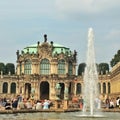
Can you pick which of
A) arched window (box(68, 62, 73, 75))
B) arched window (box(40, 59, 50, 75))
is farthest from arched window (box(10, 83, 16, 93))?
arched window (box(68, 62, 73, 75))

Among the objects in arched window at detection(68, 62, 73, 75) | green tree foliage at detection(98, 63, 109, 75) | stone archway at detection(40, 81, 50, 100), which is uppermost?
green tree foliage at detection(98, 63, 109, 75)

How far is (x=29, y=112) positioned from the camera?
121 ft

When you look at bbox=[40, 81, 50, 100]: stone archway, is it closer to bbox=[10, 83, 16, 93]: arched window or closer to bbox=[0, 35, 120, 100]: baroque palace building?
bbox=[0, 35, 120, 100]: baroque palace building

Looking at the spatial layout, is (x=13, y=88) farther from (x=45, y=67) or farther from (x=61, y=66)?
(x=61, y=66)

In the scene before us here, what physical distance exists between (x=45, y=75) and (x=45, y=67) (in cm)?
299

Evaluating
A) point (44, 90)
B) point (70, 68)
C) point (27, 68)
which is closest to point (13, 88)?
point (27, 68)

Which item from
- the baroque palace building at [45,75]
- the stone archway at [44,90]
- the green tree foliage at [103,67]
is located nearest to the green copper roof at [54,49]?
the baroque palace building at [45,75]

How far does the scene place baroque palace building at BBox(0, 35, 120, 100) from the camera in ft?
419

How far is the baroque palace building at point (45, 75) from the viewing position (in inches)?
5032

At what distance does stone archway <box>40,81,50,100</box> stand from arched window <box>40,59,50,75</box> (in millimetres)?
3212

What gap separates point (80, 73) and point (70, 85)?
1842 cm

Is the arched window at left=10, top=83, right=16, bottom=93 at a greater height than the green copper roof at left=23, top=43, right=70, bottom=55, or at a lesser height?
lesser

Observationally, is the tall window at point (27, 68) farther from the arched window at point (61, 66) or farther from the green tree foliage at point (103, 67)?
the green tree foliage at point (103, 67)

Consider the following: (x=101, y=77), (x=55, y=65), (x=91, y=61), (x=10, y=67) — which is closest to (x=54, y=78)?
(x=55, y=65)
